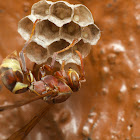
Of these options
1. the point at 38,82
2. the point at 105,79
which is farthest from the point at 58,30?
the point at 105,79

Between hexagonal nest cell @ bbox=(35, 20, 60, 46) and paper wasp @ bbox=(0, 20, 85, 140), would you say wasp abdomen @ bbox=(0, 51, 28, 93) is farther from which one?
hexagonal nest cell @ bbox=(35, 20, 60, 46)

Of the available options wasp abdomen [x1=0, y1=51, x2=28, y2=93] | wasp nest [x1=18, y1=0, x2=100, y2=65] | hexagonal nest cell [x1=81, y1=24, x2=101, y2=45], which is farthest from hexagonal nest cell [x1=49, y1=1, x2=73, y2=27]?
wasp abdomen [x1=0, y1=51, x2=28, y2=93]

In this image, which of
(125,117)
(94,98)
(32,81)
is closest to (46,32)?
(32,81)

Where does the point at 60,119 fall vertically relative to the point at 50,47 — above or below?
below

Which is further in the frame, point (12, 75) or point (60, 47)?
point (60, 47)

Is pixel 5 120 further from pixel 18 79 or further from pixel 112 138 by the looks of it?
pixel 112 138

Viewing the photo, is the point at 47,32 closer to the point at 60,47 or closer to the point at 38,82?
the point at 60,47

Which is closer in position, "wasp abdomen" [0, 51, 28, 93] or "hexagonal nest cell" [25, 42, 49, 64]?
"wasp abdomen" [0, 51, 28, 93]
